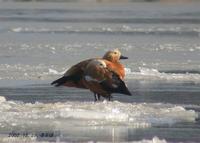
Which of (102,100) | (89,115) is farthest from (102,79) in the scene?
(89,115)

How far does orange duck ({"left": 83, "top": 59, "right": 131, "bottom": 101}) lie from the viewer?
11977 mm

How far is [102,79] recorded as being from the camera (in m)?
12.1

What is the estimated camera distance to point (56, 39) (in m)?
28.2

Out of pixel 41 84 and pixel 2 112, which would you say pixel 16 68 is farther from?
pixel 2 112

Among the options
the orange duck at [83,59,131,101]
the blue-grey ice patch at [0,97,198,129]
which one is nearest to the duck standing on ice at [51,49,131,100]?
the orange duck at [83,59,131,101]

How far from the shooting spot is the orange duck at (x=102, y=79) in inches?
472

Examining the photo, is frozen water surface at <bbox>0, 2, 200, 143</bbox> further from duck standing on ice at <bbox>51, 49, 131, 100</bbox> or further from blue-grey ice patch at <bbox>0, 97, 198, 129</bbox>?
duck standing on ice at <bbox>51, 49, 131, 100</bbox>

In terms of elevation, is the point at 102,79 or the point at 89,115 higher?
the point at 102,79

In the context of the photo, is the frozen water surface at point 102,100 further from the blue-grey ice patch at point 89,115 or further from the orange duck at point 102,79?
the orange duck at point 102,79

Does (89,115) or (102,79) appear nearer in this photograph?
(89,115)

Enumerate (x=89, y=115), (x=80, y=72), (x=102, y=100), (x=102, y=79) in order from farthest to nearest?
(x=102, y=100)
(x=80, y=72)
(x=102, y=79)
(x=89, y=115)

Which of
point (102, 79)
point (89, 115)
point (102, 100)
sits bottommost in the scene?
point (102, 100)

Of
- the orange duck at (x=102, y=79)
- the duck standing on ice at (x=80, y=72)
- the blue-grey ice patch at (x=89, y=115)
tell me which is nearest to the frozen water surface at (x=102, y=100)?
the blue-grey ice patch at (x=89, y=115)

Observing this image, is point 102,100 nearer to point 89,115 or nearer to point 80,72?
point 80,72
